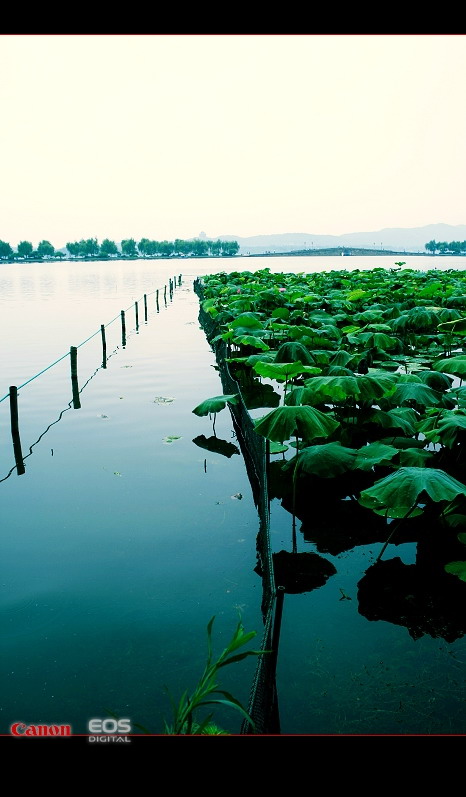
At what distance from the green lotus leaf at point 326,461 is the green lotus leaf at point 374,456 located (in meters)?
0.13

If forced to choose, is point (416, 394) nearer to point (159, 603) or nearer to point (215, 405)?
point (215, 405)

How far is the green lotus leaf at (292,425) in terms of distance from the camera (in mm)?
5879

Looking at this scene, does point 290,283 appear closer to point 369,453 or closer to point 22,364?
point 22,364

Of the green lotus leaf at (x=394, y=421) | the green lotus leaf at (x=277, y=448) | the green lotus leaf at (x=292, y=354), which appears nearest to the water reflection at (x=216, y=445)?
the green lotus leaf at (x=277, y=448)

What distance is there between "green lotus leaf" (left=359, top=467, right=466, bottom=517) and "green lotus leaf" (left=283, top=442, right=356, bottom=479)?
145cm

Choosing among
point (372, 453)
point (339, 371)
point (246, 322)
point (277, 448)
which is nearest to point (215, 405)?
point (277, 448)

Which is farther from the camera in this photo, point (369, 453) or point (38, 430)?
point (38, 430)

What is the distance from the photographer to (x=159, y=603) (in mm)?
5598

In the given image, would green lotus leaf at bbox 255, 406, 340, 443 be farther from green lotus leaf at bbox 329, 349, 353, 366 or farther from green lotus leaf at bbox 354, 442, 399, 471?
green lotus leaf at bbox 329, 349, 353, 366

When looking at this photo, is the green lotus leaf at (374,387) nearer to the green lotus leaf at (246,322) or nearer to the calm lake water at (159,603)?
the calm lake water at (159,603)

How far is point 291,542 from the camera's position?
21.9 ft
